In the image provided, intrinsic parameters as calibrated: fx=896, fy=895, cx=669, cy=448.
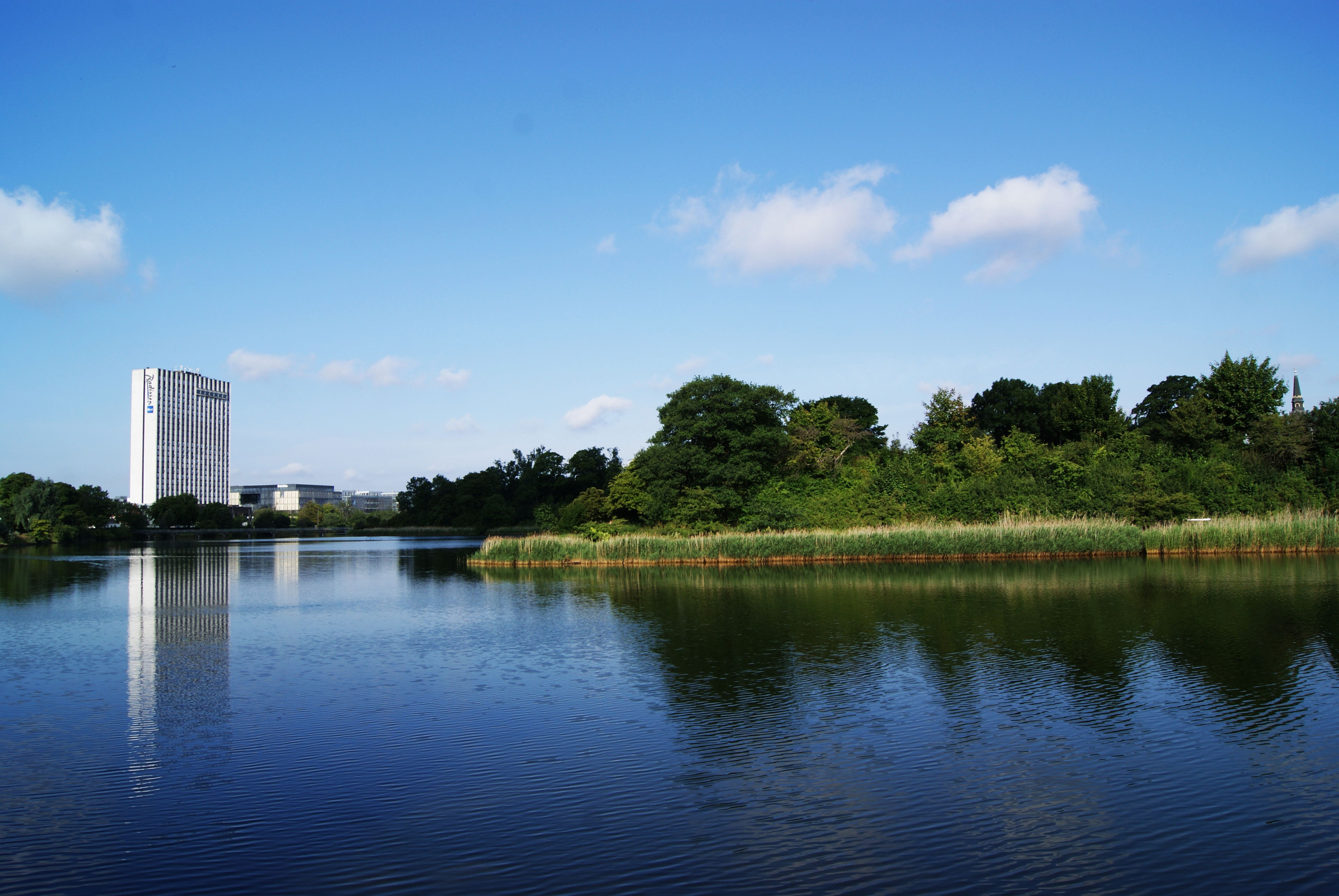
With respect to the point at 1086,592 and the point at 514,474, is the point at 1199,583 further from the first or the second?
the point at 514,474

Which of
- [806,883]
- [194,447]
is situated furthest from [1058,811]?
[194,447]

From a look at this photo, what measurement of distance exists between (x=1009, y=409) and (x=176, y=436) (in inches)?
6785

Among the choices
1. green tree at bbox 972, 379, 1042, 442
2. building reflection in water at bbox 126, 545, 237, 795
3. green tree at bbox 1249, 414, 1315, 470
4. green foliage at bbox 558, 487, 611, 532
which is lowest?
building reflection in water at bbox 126, 545, 237, 795

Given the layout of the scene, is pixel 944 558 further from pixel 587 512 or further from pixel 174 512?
pixel 174 512

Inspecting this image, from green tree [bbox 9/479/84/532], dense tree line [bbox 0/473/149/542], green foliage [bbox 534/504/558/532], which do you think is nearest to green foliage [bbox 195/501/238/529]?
dense tree line [bbox 0/473/149/542]

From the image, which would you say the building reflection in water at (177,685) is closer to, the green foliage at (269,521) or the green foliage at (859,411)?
the green foliage at (859,411)

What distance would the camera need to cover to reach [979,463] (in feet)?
152

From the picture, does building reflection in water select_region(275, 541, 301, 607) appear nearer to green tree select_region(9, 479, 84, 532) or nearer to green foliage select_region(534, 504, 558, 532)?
green foliage select_region(534, 504, 558, 532)

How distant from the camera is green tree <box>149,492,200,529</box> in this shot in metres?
124

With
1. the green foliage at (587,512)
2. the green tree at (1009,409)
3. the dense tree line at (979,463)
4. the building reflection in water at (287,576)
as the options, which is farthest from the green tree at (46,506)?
the green tree at (1009,409)

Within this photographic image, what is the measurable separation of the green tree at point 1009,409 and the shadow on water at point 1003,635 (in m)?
33.1

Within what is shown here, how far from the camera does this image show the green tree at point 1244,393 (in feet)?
153

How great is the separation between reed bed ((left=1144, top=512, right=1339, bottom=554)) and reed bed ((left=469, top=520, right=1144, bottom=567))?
110 centimetres

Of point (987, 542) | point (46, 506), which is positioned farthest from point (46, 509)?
point (987, 542)
